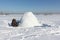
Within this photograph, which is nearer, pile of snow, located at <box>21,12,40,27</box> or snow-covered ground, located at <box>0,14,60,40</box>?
snow-covered ground, located at <box>0,14,60,40</box>

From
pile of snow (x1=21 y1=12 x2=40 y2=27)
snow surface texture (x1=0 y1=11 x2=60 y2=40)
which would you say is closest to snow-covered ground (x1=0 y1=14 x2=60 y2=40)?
snow surface texture (x1=0 y1=11 x2=60 y2=40)

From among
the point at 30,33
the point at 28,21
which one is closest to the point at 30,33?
the point at 30,33

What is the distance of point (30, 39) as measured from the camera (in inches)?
310

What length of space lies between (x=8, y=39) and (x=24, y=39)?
90 cm

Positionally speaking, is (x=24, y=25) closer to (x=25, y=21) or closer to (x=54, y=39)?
(x=25, y=21)

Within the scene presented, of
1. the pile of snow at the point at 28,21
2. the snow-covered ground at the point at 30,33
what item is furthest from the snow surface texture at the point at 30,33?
the pile of snow at the point at 28,21

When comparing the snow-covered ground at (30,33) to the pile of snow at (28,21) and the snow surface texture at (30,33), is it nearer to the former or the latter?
the snow surface texture at (30,33)

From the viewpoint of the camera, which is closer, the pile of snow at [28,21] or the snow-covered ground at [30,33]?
the snow-covered ground at [30,33]

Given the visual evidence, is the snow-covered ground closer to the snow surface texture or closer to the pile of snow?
the snow surface texture

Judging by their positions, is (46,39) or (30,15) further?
(30,15)

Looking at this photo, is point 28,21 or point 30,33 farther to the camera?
point 28,21

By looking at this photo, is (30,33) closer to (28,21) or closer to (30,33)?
(30,33)

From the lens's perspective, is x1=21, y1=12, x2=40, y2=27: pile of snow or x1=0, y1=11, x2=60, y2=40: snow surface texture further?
x1=21, y1=12, x2=40, y2=27: pile of snow

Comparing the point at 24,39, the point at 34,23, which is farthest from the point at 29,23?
the point at 24,39
